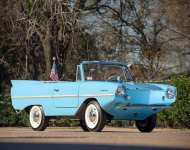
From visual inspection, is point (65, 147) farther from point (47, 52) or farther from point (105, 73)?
point (47, 52)

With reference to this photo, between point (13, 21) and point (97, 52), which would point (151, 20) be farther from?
point (13, 21)

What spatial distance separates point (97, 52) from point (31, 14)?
4204 millimetres

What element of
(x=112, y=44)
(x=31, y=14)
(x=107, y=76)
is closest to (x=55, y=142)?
(x=107, y=76)

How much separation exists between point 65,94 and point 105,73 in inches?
43.5

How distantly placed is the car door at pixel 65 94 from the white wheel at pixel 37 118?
84 cm

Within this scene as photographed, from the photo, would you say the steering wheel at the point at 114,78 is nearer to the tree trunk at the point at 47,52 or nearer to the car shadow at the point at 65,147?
the car shadow at the point at 65,147

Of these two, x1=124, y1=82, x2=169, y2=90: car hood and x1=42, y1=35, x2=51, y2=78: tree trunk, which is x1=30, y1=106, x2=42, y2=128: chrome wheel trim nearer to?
x1=124, y1=82, x2=169, y2=90: car hood

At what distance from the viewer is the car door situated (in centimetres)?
1701

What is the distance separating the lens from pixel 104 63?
17859mm

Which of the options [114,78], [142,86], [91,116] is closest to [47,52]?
[114,78]

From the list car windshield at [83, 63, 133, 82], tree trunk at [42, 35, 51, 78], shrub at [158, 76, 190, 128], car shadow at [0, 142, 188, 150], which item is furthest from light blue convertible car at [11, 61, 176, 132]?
tree trunk at [42, 35, 51, 78]

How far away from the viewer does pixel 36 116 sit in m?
18.6

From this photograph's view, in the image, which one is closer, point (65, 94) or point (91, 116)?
point (91, 116)

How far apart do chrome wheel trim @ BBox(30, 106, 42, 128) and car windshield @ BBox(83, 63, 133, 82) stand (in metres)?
1.85
